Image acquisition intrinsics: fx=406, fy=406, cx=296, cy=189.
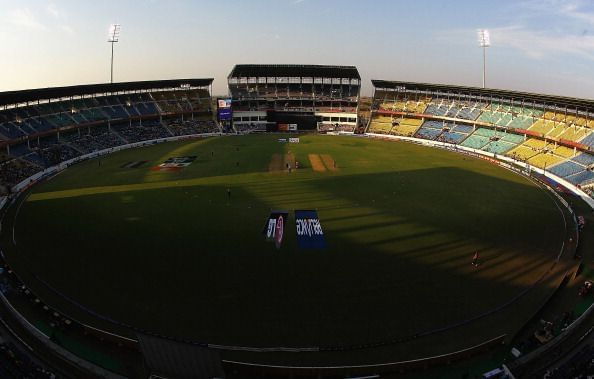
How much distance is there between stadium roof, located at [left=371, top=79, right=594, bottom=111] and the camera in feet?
200

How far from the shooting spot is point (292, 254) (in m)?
29.0

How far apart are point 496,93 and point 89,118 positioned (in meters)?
78.4

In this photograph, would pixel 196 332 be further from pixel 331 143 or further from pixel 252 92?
pixel 252 92

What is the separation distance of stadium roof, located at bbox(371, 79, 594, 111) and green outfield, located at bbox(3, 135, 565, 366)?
63.0 ft

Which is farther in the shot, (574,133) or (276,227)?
(574,133)

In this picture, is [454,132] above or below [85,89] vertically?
below

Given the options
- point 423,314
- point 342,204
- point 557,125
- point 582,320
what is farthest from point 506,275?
point 557,125

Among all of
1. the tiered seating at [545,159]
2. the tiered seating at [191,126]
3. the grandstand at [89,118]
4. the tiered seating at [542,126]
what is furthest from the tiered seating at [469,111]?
the grandstand at [89,118]

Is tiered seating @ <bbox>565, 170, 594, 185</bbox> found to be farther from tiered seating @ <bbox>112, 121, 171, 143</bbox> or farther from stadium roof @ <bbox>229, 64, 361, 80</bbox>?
tiered seating @ <bbox>112, 121, 171, 143</bbox>

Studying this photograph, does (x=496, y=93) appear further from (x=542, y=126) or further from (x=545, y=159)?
(x=545, y=159)

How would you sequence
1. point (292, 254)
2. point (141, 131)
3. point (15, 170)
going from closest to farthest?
point (292, 254), point (15, 170), point (141, 131)

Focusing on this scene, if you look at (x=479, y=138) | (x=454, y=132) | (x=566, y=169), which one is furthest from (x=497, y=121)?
(x=566, y=169)

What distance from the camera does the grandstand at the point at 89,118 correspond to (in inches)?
2392

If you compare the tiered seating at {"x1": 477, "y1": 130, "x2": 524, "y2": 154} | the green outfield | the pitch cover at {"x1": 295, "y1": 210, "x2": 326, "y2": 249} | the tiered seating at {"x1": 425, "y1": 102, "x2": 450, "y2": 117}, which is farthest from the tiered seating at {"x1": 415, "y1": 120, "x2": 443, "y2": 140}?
the pitch cover at {"x1": 295, "y1": 210, "x2": 326, "y2": 249}
